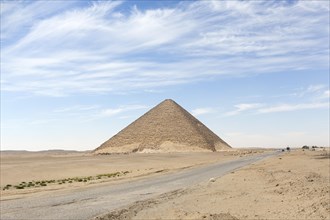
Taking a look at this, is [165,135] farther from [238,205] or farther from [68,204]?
[238,205]

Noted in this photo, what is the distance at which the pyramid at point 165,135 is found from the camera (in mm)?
144625

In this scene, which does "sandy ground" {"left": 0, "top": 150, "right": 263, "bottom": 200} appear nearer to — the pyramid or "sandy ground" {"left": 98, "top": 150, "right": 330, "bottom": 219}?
"sandy ground" {"left": 98, "top": 150, "right": 330, "bottom": 219}

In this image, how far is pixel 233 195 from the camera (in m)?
19.1

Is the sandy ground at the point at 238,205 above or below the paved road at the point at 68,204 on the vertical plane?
above

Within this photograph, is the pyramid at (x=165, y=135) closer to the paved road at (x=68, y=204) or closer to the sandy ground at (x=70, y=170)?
the sandy ground at (x=70, y=170)

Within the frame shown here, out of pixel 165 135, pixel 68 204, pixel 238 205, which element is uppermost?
pixel 165 135

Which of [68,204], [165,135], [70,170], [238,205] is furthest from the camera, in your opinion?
[165,135]

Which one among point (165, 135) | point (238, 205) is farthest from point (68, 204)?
point (165, 135)

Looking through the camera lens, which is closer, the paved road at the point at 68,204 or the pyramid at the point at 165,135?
the paved road at the point at 68,204

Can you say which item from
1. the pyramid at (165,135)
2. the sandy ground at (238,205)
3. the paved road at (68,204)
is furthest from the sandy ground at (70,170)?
the pyramid at (165,135)

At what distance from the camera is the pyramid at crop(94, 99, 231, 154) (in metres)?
145

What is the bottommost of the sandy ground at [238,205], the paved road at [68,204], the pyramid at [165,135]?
the paved road at [68,204]

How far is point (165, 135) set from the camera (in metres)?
151

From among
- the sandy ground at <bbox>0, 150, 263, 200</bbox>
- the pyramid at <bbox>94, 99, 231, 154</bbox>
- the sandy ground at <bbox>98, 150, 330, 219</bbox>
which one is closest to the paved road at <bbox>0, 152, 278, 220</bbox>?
the sandy ground at <bbox>98, 150, 330, 219</bbox>
